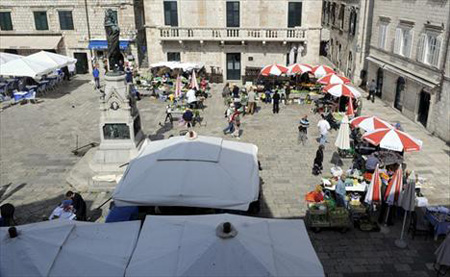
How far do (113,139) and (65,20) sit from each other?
2385 cm

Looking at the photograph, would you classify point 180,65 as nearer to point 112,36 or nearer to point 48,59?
point 48,59

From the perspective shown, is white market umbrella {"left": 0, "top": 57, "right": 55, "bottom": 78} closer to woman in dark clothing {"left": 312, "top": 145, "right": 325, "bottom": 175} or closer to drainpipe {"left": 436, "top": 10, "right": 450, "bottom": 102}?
woman in dark clothing {"left": 312, "top": 145, "right": 325, "bottom": 175}

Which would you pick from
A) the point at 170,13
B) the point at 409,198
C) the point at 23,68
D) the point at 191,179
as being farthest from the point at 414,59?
the point at 23,68

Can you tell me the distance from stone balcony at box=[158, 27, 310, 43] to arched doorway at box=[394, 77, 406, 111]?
8.13 meters

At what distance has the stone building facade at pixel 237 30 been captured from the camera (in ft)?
101

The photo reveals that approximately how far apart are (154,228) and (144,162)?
342 cm

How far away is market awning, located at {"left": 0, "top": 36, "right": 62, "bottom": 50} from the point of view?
35.3 m

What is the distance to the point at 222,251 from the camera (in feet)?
24.7

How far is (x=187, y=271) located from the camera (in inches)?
286

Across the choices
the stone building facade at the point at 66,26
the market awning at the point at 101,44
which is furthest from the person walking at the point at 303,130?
the market awning at the point at 101,44

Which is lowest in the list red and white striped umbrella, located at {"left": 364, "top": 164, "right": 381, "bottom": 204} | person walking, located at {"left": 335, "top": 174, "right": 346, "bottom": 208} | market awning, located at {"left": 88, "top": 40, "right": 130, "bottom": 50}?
person walking, located at {"left": 335, "top": 174, "right": 346, "bottom": 208}

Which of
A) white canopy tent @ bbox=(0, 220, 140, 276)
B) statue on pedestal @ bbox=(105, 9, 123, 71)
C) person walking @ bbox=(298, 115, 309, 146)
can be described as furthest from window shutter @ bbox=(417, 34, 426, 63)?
white canopy tent @ bbox=(0, 220, 140, 276)

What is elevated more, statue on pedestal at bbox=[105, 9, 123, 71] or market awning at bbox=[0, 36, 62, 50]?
statue on pedestal at bbox=[105, 9, 123, 71]

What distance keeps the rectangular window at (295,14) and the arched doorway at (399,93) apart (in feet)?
29.5
